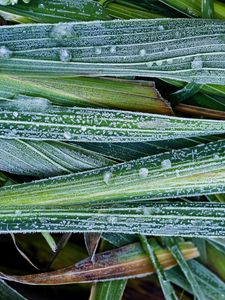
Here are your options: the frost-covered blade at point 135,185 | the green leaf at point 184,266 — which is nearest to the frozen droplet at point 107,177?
the frost-covered blade at point 135,185

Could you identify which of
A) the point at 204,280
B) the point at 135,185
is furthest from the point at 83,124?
the point at 204,280

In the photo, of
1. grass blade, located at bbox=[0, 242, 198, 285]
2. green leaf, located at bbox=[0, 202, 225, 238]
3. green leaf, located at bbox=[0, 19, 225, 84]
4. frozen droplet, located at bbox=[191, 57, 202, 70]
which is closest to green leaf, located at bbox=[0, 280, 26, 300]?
grass blade, located at bbox=[0, 242, 198, 285]

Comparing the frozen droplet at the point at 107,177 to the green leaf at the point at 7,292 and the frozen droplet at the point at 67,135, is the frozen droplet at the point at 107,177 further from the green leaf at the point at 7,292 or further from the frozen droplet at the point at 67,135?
the green leaf at the point at 7,292

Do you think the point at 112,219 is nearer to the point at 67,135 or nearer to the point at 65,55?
the point at 67,135

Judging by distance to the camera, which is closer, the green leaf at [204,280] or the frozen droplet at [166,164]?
the frozen droplet at [166,164]

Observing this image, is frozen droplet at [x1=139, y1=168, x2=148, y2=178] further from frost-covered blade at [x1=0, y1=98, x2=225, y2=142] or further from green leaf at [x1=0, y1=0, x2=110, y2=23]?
green leaf at [x1=0, y1=0, x2=110, y2=23]

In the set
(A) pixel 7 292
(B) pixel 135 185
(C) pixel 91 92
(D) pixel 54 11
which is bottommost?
(A) pixel 7 292
